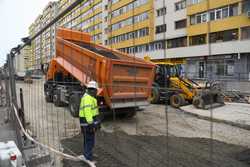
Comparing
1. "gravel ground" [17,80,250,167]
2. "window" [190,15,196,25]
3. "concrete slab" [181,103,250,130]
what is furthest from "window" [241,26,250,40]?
"gravel ground" [17,80,250,167]

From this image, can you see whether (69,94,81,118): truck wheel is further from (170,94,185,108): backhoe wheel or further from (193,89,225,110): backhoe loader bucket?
(193,89,225,110): backhoe loader bucket

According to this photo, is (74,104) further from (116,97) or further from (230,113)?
(230,113)

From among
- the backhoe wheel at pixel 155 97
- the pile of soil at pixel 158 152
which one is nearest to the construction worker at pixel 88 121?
the pile of soil at pixel 158 152

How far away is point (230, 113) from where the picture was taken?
29.5ft

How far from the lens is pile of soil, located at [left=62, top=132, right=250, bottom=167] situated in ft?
14.9

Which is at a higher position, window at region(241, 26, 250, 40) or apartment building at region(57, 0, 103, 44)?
window at region(241, 26, 250, 40)

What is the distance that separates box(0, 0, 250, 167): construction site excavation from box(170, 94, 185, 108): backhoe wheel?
0.04 metres

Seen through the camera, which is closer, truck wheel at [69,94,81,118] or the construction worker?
the construction worker

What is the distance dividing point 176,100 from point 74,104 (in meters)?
4.58

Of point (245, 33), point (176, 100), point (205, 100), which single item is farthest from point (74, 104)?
point (245, 33)

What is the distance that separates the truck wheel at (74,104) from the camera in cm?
861

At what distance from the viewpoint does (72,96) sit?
902 cm

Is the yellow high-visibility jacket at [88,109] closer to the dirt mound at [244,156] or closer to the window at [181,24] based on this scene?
the dirt mound at [244,156]

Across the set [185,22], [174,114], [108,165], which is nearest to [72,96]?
[174,114]
